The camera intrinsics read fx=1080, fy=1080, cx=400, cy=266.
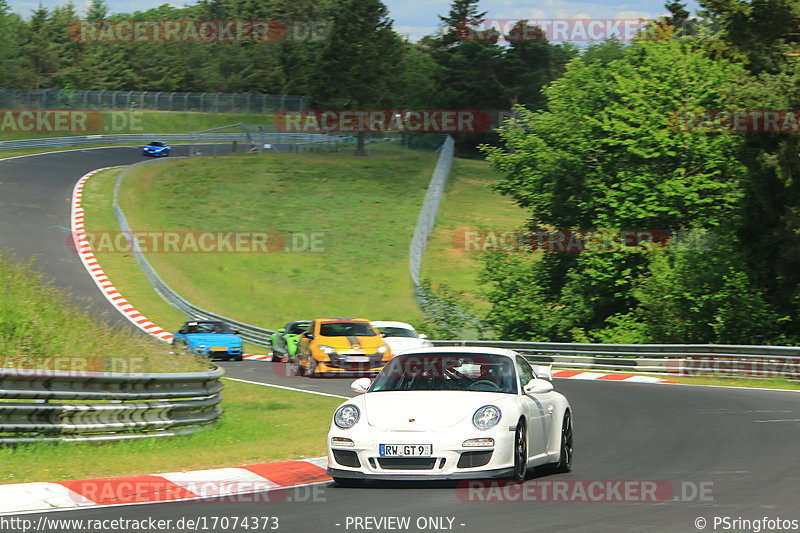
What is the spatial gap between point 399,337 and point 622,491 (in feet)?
61.4

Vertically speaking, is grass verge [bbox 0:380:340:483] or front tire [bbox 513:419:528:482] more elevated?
front tire [bbox 513:419:528:482]

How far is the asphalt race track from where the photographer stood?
8055 millimetres

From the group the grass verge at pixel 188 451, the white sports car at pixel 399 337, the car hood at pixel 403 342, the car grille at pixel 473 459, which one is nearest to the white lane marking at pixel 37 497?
the grass verge at pixel 188 451

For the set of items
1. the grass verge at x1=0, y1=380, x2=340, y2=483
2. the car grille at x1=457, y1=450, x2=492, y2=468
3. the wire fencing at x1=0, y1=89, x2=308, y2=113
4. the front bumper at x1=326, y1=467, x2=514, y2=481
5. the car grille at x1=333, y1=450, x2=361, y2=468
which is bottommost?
the grass verge at x1=0, y1=380, x2=340, y2=483

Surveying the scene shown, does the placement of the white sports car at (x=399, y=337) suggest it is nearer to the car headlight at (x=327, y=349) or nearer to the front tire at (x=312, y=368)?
the car headlight at (x=327, y=349)

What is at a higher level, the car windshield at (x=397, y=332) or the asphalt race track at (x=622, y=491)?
the asphalt race track at (x=622, y=491)

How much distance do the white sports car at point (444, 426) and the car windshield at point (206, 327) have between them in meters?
23.2

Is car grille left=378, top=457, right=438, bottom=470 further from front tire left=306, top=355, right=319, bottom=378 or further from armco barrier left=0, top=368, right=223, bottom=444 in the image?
front tire left=306, top=355, right=319, bottom=378

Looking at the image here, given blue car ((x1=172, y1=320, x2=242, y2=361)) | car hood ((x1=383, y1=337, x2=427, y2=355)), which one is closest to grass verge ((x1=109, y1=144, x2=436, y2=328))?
blue car ((x1=172, y1=320, x2=242, y2=361))

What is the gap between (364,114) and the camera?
89.4 meters

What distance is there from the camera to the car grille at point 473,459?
962cm

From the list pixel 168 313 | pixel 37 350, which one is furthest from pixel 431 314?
pixel 37 350

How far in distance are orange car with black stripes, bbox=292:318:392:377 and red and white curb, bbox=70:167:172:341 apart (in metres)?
9.16

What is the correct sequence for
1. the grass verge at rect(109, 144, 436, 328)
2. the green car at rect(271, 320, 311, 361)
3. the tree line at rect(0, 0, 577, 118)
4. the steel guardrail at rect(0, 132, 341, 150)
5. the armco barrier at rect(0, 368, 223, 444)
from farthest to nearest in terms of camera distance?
the tree line at rect(0, 0, 577, 118)
the steel guardrail at rect(0, 132, 341, 150)
the grass verge at rect(109, 144, 436, 328)
the green car at rect(271, 320, 311, 361)
the armco barrier at rect(0, 368, 223, 444)
